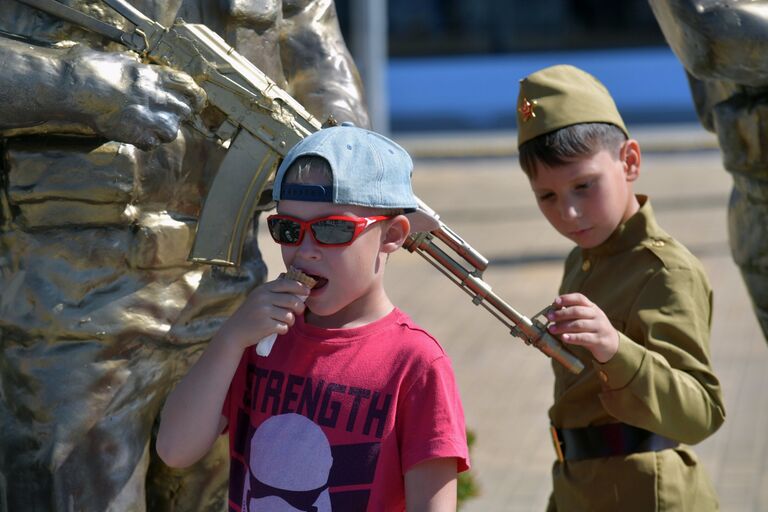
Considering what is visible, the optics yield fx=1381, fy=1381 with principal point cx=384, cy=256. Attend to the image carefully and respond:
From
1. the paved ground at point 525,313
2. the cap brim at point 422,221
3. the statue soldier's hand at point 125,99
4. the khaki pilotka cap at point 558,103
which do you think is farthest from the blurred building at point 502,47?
the cap brim at point 422,221

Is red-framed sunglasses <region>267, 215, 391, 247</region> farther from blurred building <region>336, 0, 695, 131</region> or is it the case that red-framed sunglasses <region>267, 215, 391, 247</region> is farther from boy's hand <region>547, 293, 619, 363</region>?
blurred building <region>336, 0, 695, 131</region>

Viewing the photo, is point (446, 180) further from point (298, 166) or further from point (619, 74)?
point (298, 166)

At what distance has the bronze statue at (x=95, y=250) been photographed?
8.85 feet

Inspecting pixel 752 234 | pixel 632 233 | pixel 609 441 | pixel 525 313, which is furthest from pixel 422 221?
pixel 525 313

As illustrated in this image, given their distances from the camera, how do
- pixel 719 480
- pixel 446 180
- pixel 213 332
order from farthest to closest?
pixel 446 180 < pixel 719 480 < pixel 213 332

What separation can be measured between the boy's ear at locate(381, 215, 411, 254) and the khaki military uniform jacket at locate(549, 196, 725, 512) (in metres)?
0.45

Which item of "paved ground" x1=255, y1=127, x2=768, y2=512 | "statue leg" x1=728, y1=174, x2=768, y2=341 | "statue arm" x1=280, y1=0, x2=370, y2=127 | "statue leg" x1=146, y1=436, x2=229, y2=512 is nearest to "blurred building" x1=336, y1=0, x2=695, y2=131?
"paved ground" x1=255, y1=127, x2=768, y2=512

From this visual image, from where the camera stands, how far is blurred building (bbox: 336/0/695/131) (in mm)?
18797

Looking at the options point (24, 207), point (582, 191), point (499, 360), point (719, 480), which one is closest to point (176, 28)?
point (24, 207)

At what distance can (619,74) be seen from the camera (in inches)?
747

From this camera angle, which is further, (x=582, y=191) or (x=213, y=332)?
(x=213, y=332)

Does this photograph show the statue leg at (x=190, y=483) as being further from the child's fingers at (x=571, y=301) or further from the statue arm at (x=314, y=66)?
the child's fingers at (x=571, y=301)

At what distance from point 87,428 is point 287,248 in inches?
31.4

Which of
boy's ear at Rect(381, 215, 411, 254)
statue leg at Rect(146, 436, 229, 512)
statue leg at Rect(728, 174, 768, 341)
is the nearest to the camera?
boy's ear at Rect(381, 215, 411, 254)
